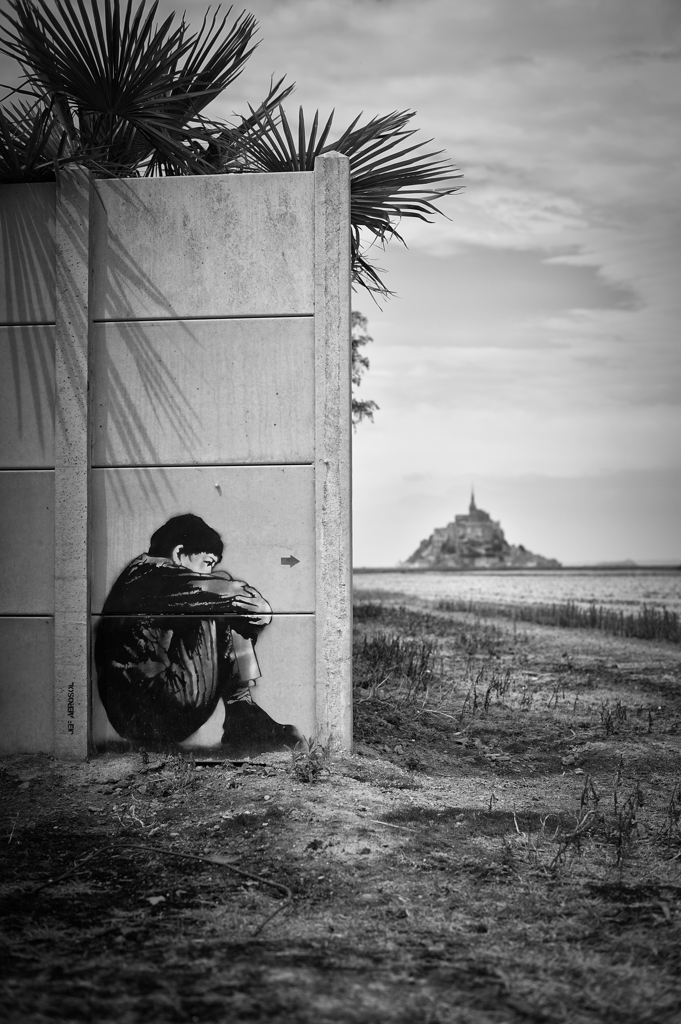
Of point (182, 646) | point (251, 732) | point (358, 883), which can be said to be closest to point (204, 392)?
point (182, 646)

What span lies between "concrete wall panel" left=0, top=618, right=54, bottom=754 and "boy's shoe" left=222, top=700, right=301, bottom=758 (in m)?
1.23

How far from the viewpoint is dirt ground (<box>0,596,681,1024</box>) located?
3.11 meters

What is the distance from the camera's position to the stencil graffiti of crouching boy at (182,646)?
6.15 m

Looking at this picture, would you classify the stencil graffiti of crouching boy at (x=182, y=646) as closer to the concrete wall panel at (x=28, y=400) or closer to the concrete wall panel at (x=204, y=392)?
the concrete wall panel at (x=204, y=392)

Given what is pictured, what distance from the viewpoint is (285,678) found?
6.13 m

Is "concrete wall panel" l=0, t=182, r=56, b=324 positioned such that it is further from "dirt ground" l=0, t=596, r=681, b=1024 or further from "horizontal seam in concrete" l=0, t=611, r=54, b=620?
"dirt ground" l=0, t=596, r=681, b=1024

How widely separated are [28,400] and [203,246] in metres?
1.62

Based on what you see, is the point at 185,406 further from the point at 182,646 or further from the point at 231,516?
the point at 182,646

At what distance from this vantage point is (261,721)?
20.2 ft

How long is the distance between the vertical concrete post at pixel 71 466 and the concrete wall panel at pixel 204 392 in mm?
136

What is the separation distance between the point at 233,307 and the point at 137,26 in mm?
2008

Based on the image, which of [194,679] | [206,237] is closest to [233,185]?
[206,237]

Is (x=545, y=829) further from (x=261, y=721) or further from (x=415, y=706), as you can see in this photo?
(x=415, y=706)

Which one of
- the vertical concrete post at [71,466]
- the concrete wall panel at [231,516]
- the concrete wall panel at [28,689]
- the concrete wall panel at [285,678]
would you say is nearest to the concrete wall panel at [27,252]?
the vertical concrete post at [71,466]
